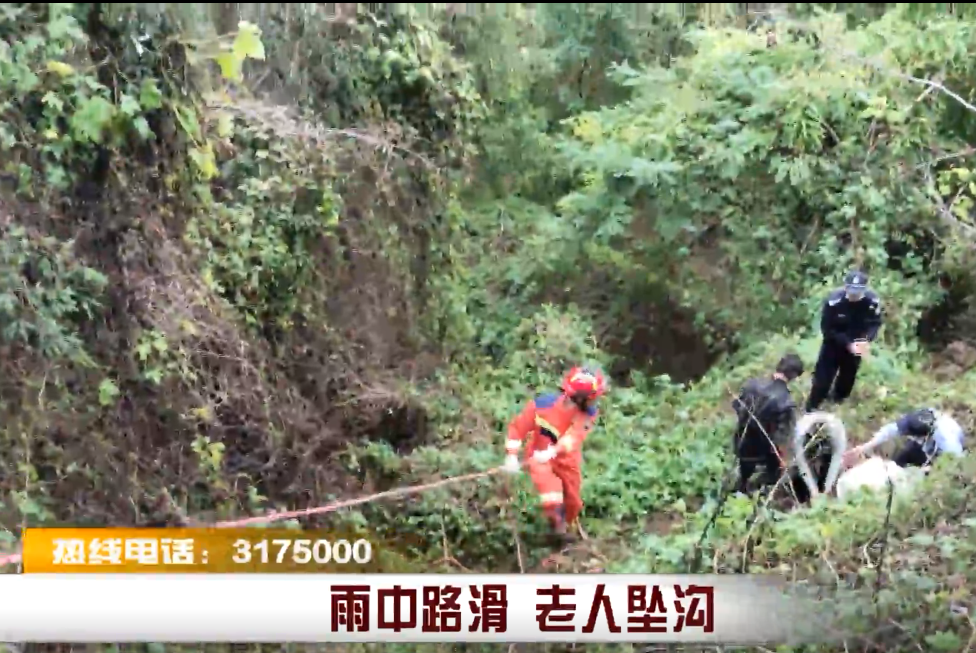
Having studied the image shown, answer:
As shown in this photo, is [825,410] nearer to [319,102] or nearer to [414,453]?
[414,453]

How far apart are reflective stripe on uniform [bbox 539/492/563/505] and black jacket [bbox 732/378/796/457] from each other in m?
0.87

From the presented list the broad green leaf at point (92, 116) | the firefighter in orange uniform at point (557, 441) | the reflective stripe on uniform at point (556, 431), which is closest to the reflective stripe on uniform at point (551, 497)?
the firefighter in orange uniform at point (557, 441)

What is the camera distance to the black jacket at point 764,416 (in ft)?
12.5

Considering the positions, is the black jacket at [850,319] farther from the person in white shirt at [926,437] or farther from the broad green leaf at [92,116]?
the broad green leaf at [92,116]

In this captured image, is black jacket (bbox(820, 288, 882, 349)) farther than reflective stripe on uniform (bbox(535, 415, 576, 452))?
Yes

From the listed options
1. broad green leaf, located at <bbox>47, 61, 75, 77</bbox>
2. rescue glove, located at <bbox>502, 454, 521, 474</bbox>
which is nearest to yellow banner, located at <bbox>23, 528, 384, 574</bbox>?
rescue glove, located at <bbox>502, 454, 521, 474</bbox>

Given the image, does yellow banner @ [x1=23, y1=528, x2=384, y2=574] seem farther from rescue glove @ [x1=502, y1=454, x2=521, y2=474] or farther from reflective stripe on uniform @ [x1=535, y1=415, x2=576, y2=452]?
reflective stripe on uniform @ [x1=535, y1=415, x2=576, y2=452]

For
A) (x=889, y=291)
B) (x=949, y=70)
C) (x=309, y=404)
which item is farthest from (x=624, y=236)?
(x=309, y=404)

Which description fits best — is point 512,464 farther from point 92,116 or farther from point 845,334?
point 92,116

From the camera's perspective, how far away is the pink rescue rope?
2.86 m

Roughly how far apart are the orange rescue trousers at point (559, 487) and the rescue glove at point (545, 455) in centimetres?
2

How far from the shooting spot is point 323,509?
409 cm

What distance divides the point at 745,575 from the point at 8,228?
2.83 m

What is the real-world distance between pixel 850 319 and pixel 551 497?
1.83m
